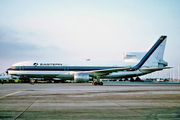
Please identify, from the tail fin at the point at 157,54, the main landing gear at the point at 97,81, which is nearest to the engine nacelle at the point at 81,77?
the main landing gear at the point at 97,81

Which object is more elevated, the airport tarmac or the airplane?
the airplane

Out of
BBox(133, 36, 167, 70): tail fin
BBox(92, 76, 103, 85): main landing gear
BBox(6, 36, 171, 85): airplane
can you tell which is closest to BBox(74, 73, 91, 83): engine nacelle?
BBox(6, 36, 171, 85): airplane

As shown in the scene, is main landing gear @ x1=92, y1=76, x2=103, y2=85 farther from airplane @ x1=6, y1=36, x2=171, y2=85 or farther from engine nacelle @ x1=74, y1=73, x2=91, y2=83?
engine nacelle @ x1=74, y1=73, x2=91, y2=83

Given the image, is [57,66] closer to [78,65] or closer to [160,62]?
[78,65]

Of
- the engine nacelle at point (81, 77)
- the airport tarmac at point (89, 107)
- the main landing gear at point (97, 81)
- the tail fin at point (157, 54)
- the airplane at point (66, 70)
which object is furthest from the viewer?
the tail fin at point (157, 54)

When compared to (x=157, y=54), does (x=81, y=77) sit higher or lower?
lower

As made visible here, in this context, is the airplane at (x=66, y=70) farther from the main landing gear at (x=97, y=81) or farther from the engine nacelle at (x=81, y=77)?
the engine nacelle at (x=81, y=77)

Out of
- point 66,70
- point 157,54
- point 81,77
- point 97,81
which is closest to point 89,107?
point 81,77

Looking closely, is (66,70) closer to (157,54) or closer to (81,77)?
(81,77)

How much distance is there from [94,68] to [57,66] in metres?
6.51

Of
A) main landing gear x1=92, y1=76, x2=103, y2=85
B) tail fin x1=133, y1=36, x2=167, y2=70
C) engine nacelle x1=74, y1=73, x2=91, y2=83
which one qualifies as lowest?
main landing gear x1=92, y1=76, x2=103, y2=85

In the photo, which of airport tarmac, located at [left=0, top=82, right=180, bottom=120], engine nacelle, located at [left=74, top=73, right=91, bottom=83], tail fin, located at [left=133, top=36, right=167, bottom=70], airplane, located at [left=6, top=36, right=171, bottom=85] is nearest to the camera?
airport tarmac, located at [left=0, top=82, right=180, bottom=120]

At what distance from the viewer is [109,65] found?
119ft

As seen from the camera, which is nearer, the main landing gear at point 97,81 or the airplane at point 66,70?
the main landing gear at point 97,81
